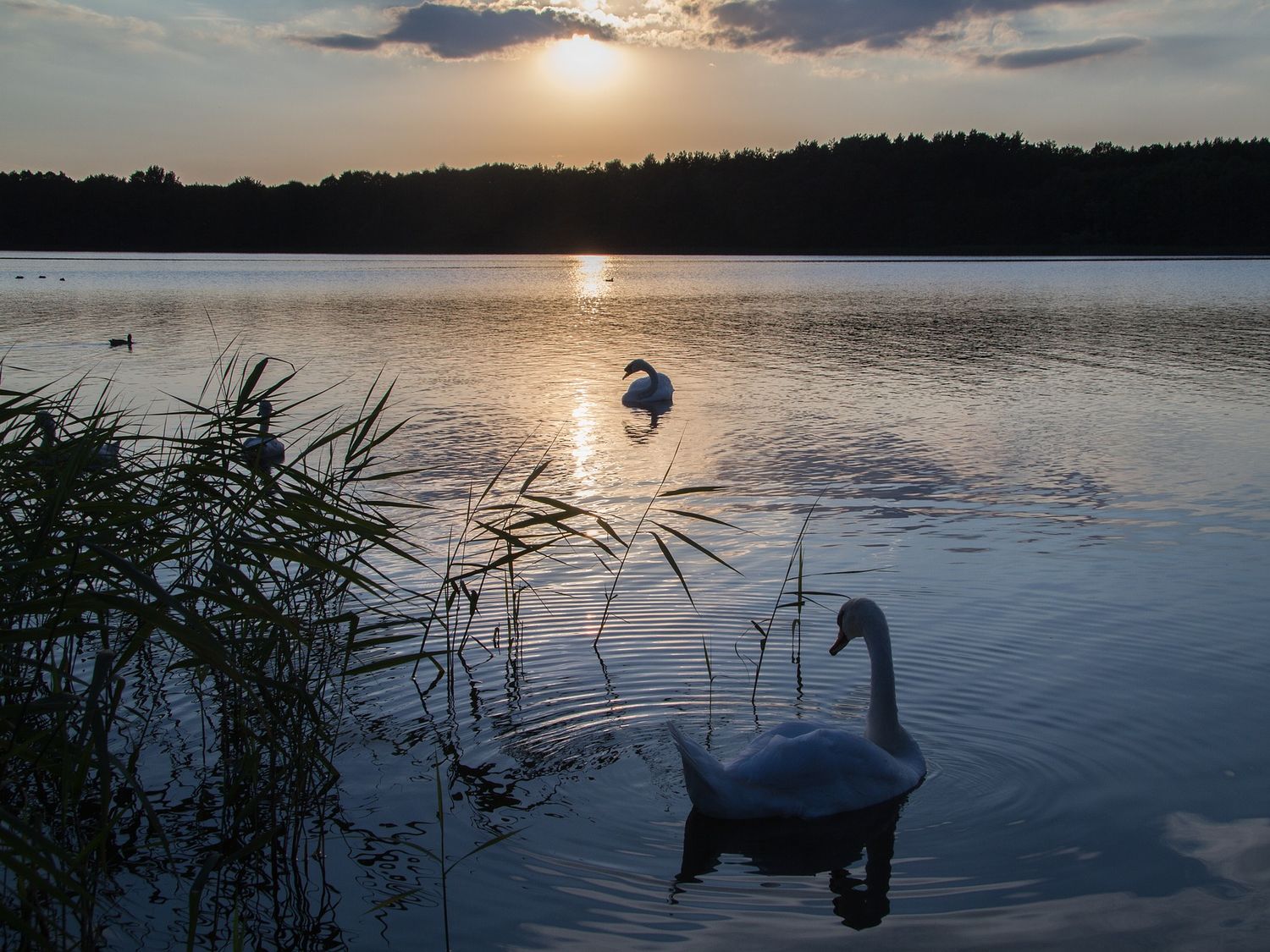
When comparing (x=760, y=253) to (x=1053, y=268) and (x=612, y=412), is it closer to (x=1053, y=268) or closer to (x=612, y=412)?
(x=1053, y=268)

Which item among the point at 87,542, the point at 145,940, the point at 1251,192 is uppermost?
the point at 1251,192

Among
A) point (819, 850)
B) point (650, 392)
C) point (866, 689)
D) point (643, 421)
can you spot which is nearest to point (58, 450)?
point (819, 850)

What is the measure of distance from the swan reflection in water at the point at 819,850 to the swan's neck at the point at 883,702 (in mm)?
243

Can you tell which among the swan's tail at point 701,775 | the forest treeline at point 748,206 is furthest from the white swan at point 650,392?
the forest treeline at point 748,206

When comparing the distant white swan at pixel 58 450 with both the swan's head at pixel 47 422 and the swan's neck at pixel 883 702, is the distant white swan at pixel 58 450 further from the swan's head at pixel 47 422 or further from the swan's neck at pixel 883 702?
the swan's neck at pixel 883 702

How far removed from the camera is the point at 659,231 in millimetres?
119750

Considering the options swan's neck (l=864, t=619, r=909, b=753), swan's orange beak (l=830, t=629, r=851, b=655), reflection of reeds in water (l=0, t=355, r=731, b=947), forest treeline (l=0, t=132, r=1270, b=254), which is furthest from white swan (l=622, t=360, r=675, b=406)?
forest treeline (l=0, t=132, r=1270, b=254)

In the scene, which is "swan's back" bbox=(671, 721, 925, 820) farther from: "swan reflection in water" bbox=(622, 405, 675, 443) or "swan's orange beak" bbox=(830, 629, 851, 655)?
"swan reflection in water" bbox=(622, 405, 675, 443)

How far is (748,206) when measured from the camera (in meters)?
115

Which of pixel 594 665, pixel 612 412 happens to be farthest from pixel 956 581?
pixel 612 412

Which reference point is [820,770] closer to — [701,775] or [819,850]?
[819,850]

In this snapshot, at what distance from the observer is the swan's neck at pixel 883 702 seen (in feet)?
15.5

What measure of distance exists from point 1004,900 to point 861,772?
2.43ft

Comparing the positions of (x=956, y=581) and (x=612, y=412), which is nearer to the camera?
(x=956, y=581)
